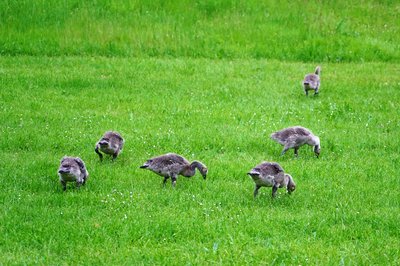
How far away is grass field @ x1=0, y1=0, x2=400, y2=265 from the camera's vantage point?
11.1 meters

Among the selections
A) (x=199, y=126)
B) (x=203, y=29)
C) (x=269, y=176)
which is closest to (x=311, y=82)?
(x=199, y=126)

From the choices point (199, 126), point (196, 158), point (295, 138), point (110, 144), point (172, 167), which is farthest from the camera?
point (199, 126)

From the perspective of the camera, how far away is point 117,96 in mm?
20219

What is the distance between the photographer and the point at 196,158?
49.9 ft

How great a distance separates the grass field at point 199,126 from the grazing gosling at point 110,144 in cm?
28

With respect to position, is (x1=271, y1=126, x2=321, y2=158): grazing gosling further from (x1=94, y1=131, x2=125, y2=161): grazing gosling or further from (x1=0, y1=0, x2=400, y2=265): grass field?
(x1=94, y1=131, x2=125, y2=161): grazing gosling

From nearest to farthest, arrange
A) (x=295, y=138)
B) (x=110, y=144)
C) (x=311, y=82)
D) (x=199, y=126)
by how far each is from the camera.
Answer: (x=110, y=144)
(x=295, y=138)
(x=199, y=126)
(x=311, y=82)

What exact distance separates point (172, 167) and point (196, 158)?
199 cm

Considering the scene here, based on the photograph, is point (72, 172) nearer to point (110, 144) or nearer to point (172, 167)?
point (172, 167)

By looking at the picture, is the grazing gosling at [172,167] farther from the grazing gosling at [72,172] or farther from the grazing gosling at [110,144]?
the grazing gosling at [110,144]

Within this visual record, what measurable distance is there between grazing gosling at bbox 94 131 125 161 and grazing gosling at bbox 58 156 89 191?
3.85 ft

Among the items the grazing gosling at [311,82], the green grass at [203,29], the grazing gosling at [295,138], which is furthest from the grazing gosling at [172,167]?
the green grass at [203,29]

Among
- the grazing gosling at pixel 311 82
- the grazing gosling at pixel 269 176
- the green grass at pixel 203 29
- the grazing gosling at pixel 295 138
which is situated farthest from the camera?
the green grass at pixel 203 29

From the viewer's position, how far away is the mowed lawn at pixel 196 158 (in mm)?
10883
